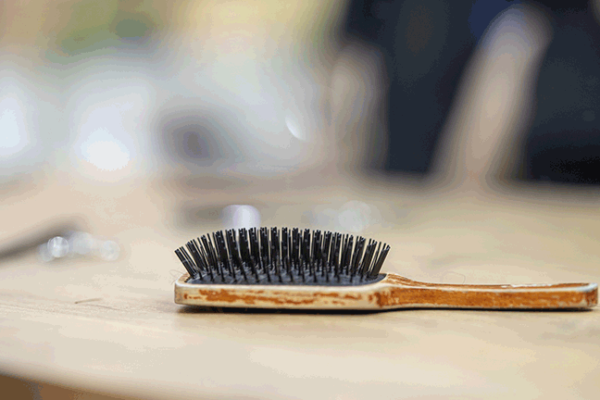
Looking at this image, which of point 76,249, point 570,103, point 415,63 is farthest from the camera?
point 415,63

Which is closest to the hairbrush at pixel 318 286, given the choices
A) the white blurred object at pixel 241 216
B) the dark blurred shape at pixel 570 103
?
the white blurred object at pixel 241 216

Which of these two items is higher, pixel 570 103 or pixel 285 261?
pixel 570 103

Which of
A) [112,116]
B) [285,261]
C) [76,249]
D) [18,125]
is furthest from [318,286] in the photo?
[18,125]

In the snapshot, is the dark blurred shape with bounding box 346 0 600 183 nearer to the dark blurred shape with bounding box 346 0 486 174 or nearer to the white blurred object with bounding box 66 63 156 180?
the dark blurred shape with bounding box 346 0 486 174

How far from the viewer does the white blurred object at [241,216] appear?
45.3 inches

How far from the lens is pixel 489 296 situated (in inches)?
19.3

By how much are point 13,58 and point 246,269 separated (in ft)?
3.76

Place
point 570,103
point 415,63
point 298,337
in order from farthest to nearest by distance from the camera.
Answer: point 415,63 < point 570,103 < point 298,337

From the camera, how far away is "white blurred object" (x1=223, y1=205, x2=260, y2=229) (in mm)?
1150

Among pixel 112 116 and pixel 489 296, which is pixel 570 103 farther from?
pixel 112 116

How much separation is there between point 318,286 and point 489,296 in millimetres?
171

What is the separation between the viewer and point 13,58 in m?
1.31

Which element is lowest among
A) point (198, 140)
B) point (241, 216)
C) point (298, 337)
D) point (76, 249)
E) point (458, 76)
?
point (298, 337)

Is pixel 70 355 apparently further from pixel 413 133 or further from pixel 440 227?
pixel 413 133
